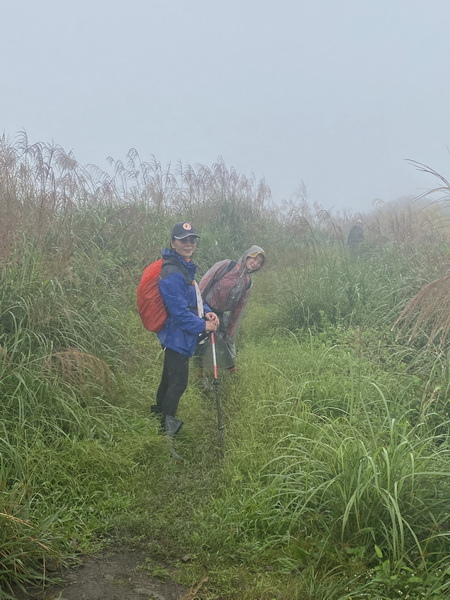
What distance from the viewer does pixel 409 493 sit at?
266cm

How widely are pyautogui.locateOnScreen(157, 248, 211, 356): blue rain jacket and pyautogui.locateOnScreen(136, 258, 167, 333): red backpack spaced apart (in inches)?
1.7

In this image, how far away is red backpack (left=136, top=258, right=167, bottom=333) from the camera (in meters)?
3.98

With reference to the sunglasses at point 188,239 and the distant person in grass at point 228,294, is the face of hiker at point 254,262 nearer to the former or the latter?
the distant person in grass at point 228,294

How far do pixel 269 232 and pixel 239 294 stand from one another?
410cm

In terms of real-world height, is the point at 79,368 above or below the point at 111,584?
above

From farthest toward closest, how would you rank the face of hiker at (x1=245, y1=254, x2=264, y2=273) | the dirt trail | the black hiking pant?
the face of hiker at (x1=245, y1=254, x2=264, y2=273), the black hiking pant, the dirt trail

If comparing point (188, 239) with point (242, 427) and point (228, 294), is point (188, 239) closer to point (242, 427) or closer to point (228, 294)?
point (228, 294)

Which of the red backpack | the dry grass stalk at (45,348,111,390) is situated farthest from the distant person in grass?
A: the dry grass stalk at (45,348,111,390)

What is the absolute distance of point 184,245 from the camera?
3975mm

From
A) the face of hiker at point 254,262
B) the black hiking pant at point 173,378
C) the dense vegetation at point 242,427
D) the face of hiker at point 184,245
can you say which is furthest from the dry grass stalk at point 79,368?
the face of hiker at point 254,262

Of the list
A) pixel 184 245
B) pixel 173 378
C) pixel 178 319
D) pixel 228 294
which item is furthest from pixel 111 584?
pixel 228 294

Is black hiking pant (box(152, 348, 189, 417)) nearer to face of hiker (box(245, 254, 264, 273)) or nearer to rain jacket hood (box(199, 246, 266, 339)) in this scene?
rain jacket hood (box(199, 246, 266, 339))

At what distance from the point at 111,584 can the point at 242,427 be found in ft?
5.21

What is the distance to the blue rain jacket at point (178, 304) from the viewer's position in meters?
3.93
